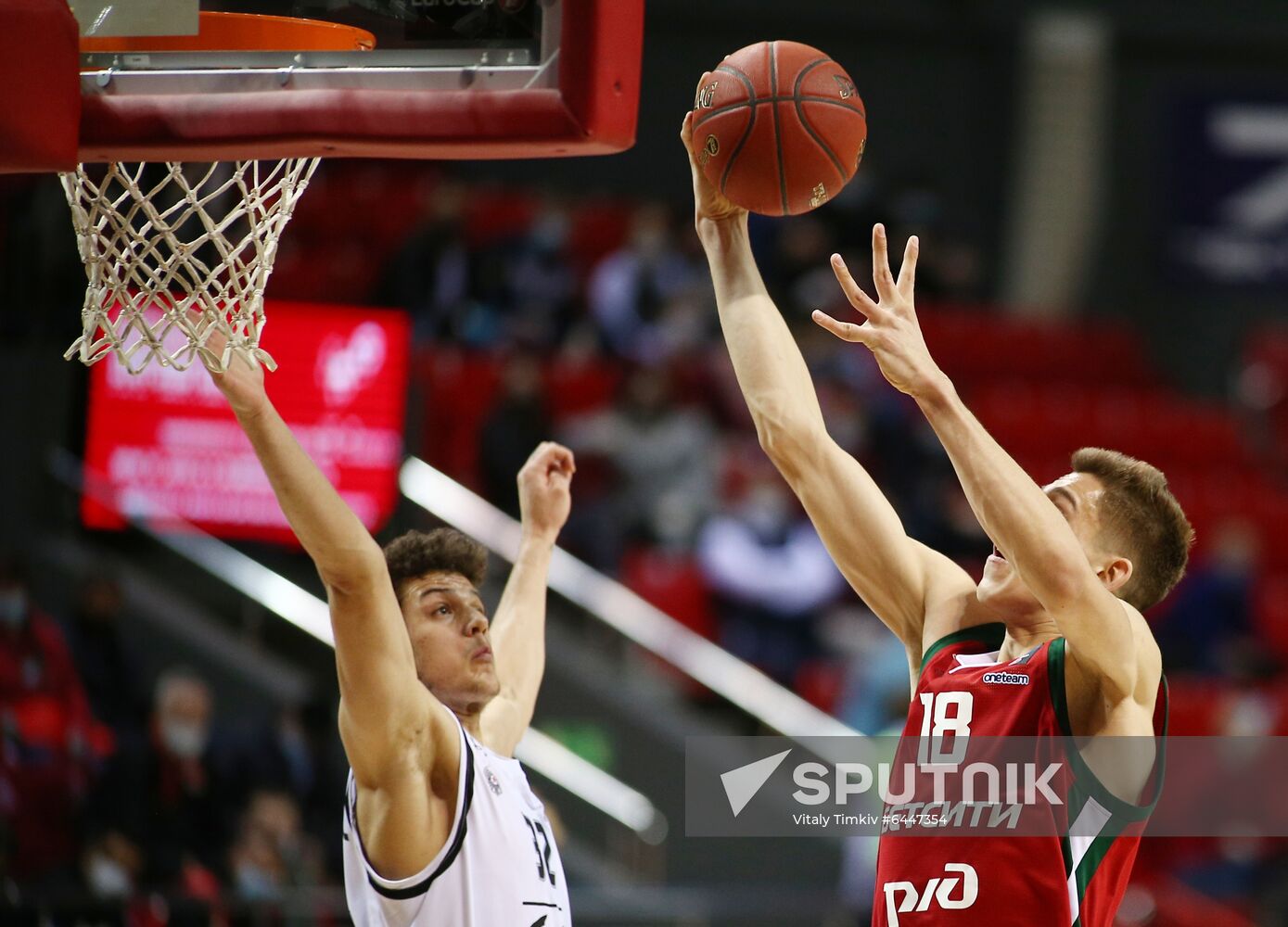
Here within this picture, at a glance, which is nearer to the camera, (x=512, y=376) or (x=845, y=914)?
(x=845, y=914)

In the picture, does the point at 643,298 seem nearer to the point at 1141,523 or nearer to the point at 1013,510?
the point at 1141,523

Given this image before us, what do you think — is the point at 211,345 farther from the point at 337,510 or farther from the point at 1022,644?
the point at 1022,644

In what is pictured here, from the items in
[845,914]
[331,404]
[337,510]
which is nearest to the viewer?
[337,510]

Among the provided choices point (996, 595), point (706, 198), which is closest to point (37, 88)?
point (706, 198)

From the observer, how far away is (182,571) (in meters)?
8.53

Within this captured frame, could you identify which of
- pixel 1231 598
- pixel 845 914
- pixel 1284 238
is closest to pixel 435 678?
pixel 845 914

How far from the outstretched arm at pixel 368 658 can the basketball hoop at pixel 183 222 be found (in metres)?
0.10

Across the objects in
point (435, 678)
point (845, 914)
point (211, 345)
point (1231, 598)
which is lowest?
point (845, 914)

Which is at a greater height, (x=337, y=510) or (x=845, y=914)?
(x=337, y=510)

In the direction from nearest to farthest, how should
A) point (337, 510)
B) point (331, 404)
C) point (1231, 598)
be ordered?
point (337, 510), point (331, 404), point (1231, 598)

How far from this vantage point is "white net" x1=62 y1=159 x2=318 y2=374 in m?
3.20

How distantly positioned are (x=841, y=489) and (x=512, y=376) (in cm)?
571

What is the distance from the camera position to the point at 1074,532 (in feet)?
10.6

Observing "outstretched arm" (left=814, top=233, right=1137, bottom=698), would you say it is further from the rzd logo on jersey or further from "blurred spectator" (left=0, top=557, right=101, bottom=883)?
"blurred spectator" (left=0, top=557, right=101, bottom=883)
